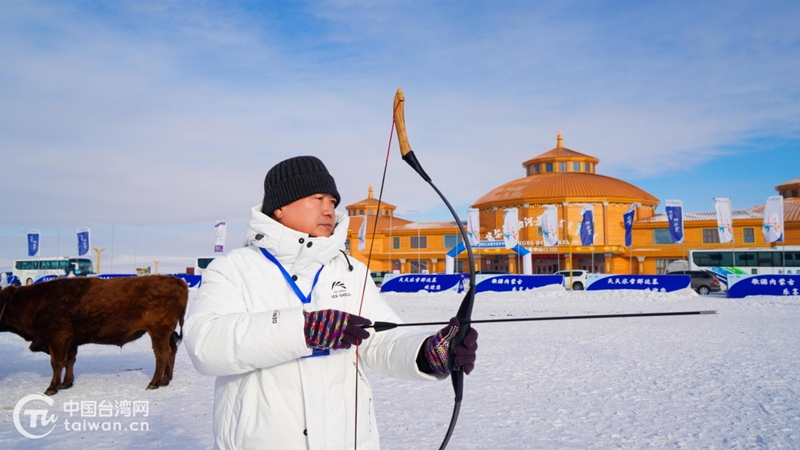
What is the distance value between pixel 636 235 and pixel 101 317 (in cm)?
4307

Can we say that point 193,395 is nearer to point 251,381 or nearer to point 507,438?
point 507,438

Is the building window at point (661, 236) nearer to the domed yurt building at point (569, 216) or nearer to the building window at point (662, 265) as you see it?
the building window at point (662, 265)

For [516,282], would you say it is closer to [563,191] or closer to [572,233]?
[572,233]

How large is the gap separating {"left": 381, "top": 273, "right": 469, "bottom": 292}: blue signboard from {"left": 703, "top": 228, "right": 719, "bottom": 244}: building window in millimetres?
26030

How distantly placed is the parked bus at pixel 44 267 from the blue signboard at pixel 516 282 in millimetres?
31661

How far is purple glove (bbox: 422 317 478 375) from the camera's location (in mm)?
2012

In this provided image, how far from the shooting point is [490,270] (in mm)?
45469

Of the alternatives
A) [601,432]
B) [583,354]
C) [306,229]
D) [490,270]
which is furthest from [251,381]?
[490,270]

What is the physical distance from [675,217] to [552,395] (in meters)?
31.4

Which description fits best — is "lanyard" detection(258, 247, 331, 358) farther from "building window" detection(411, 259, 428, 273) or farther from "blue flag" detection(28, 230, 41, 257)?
"building window" detection(411, 259, 428, 273)

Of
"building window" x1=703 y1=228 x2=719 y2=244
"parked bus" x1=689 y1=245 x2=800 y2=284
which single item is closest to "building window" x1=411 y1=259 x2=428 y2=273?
"building window" x1=703 y1=228 x2=719 y2=244

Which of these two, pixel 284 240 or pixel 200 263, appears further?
pixel 200 263

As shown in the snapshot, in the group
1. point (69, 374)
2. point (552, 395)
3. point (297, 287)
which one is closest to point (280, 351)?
point (297, 287)

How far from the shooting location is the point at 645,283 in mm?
22656
